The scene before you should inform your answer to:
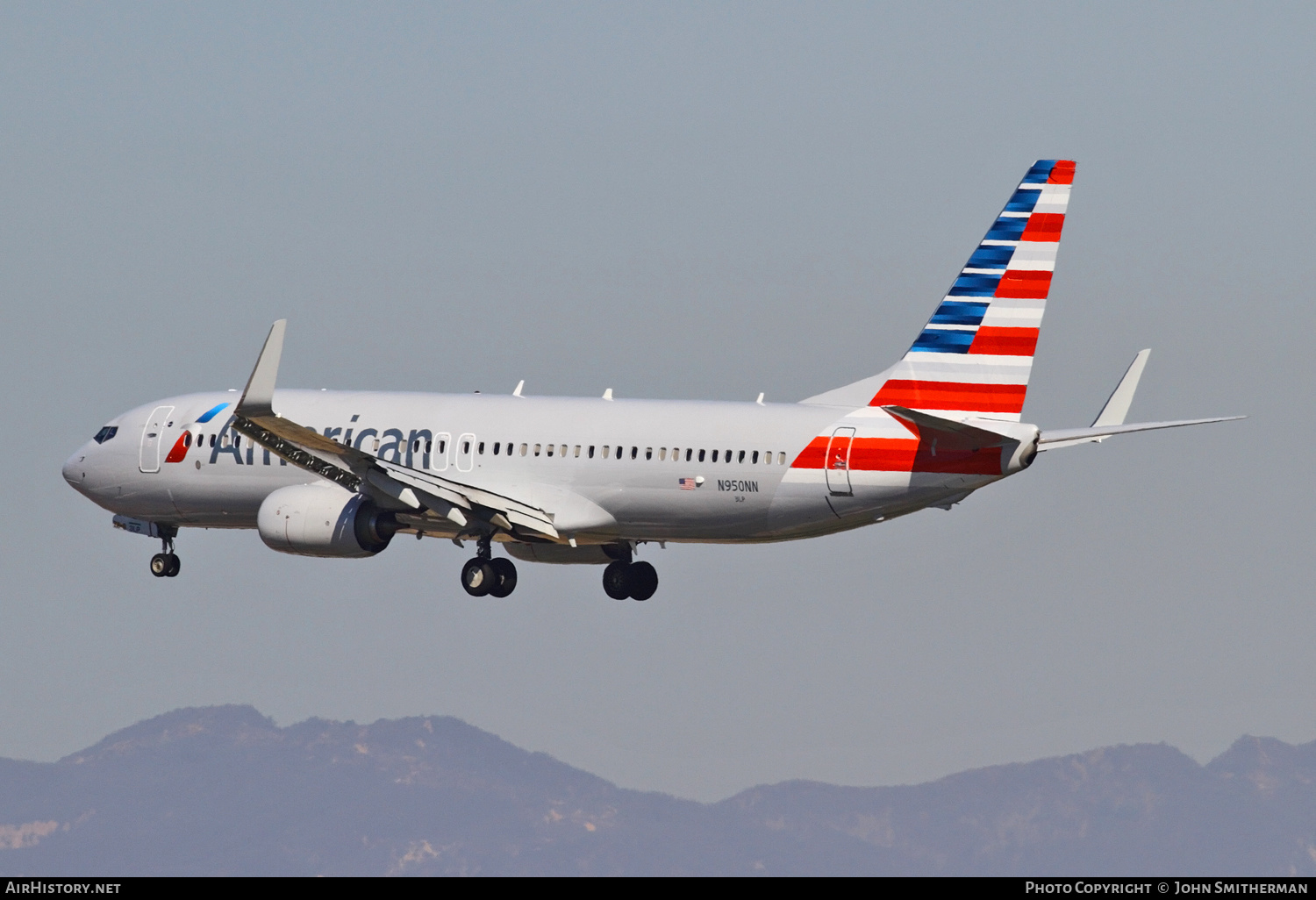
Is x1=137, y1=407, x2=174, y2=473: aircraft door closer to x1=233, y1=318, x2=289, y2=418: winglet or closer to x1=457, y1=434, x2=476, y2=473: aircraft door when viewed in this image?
x1=457, y1=434, x2=476, y2=473: aircraft door

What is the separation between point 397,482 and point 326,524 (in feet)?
7.65

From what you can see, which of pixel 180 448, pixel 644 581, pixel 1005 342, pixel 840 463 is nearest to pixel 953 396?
pixel 1005 342

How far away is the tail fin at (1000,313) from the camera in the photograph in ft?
164

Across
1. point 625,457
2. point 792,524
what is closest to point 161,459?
point 625,457

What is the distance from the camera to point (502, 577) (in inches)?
2208

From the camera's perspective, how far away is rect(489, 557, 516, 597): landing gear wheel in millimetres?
56031

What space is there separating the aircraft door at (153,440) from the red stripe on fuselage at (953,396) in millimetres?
20953

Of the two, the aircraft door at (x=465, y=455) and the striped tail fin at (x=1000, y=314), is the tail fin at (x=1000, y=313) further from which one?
the aircraft door at (x=465, y=455)

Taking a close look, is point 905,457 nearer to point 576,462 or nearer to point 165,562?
point 576,462

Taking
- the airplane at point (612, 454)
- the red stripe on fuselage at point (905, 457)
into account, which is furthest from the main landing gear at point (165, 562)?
the red stripe on fuselage at point (905, 457)

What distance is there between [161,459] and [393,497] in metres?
8.79

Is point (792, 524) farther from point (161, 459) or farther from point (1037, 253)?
point (161, 459)

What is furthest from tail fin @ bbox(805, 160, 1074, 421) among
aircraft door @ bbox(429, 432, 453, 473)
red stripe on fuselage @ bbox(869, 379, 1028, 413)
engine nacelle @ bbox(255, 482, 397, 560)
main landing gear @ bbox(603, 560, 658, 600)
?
engine nacelle @ bbox(255, 482, 397, 560)
